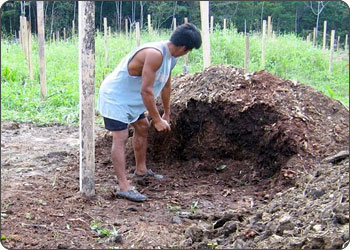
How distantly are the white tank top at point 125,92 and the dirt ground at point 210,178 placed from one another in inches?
27.6

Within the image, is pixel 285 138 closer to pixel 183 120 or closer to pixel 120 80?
pixel 183 120

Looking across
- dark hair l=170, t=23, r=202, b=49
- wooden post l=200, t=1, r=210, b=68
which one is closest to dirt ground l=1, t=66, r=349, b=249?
wooden post l=200, t=1, r=210, b=68

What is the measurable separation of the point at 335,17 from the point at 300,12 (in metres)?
2.45

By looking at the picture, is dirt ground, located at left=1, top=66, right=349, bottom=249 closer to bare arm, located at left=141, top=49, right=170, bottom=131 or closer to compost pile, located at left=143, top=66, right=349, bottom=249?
compost pile, located at left=143, top=66, right=349, bottom=249

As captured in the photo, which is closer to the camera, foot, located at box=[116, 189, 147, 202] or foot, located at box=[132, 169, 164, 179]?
foot, located at box=[116, 189, 147, 202]

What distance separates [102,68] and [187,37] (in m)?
6.58

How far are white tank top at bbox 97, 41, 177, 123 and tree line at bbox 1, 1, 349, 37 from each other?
683cm

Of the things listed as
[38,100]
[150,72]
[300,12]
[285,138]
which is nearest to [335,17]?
[300,12]

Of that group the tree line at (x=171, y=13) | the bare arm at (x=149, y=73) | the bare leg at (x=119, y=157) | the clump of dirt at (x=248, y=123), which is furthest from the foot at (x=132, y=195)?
the tree line at (x=171, y=13)

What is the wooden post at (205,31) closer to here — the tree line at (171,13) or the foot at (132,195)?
the foot at (132,195)

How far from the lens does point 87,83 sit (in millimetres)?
3551

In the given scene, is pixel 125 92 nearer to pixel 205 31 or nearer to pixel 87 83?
pixel 87 83

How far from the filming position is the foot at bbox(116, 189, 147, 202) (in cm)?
384

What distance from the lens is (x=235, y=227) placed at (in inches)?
120
